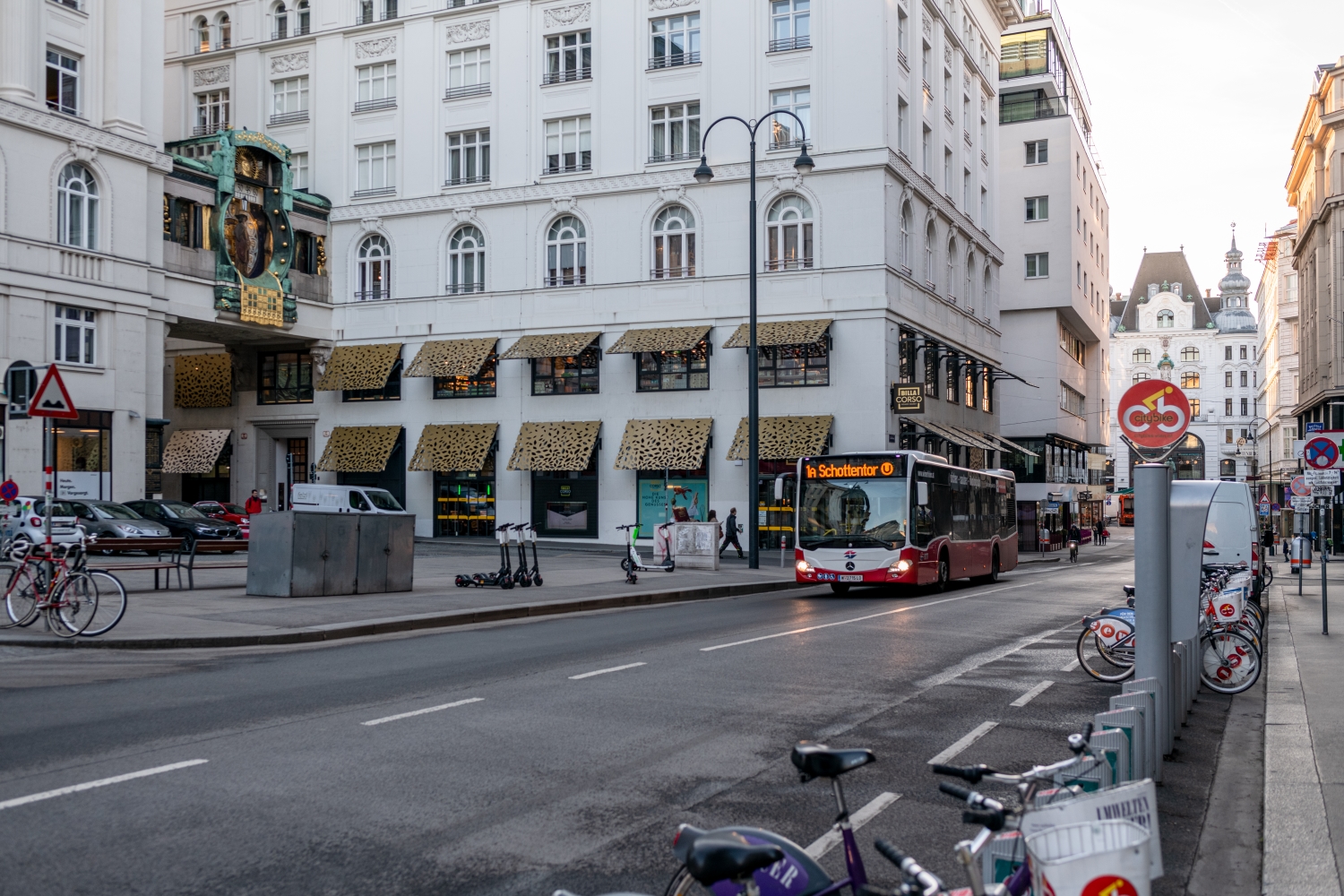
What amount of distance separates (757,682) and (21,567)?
9.20 m

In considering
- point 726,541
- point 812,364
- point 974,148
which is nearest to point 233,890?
point 726,541

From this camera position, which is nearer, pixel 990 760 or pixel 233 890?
pixel 233 890

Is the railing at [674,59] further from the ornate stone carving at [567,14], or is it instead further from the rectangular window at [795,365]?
the rectangular window at [795,365]

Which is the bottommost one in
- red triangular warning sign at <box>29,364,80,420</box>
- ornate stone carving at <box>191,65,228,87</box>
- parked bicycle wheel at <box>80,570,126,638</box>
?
parked bicycle wheel at <box>80,570,126,638</box>

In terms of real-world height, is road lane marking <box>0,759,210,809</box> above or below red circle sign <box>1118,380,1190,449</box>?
below

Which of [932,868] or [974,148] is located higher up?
[974,148]

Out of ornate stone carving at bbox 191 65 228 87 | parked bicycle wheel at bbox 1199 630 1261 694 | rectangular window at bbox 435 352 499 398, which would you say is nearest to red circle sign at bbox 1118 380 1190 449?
parked bicycle wheel at bbox 1199 630 1261 694

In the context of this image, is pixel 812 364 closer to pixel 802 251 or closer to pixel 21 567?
pixel 802 251

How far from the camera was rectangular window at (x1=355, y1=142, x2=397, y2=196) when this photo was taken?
46.9m

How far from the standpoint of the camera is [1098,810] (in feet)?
11.1

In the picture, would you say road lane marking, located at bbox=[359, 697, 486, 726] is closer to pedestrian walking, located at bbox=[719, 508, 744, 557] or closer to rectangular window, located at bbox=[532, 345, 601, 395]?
pedestrian walking, located at bbox=[719, 508, 744, 557]

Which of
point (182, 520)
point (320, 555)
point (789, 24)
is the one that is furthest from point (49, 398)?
point (789, 24)

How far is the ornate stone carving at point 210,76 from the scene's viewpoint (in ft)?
161

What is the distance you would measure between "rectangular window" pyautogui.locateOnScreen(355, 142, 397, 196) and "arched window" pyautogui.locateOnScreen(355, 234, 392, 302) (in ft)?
6.21
